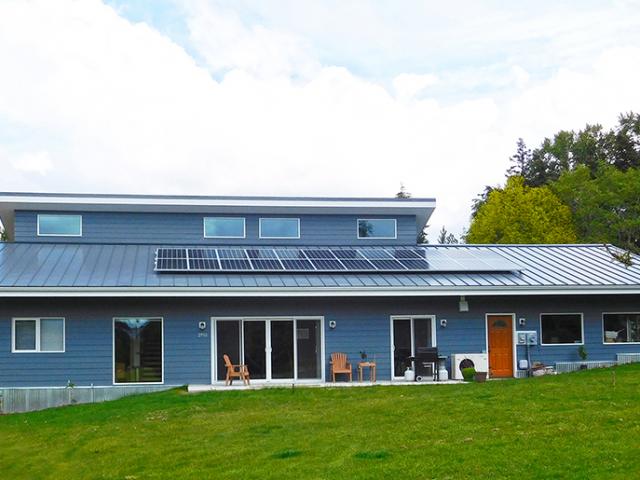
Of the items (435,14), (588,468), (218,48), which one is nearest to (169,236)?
(218,48)

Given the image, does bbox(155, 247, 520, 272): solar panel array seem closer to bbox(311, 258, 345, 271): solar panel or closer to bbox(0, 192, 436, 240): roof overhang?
bbox(311, 258, 345, 271): solar panel

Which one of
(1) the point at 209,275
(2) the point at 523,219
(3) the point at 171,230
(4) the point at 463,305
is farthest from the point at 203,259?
(2) the point at 523,219

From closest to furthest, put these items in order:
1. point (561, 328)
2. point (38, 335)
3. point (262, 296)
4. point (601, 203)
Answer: point (38, 335) → point (262, 296) → point (561, 328) → point (601, 203)

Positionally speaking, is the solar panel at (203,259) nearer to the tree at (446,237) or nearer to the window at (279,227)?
the window at (279,227)

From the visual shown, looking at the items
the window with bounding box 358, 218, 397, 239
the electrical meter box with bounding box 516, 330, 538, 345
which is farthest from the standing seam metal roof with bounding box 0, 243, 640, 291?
the window with bounding box 358, 218, 397, 239

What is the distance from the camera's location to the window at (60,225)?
24391 mm

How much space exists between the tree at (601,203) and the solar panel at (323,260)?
1866 centimetres

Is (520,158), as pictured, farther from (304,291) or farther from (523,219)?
(304,291)

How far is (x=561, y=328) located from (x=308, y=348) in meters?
6.85

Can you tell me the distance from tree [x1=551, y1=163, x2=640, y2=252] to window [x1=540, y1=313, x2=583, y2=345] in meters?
→ 19.3

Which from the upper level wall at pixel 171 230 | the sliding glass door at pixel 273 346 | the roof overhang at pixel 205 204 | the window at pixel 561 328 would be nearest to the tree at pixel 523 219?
the roof overhang at pixel 205 204

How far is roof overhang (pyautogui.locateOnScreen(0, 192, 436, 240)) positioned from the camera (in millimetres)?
23922

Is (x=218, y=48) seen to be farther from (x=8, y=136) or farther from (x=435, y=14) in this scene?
(x=8, y=136)

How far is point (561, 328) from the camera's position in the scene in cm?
2314
